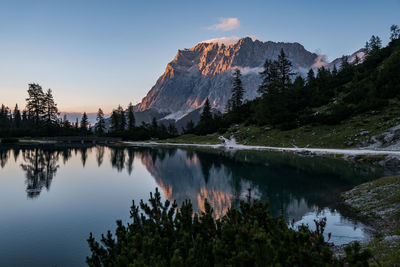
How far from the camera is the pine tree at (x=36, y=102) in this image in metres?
108

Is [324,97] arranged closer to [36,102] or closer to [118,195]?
[118,195]

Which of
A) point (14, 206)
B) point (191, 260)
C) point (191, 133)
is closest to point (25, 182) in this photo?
point (14, 206)

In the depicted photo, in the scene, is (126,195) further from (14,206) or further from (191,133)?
(191,133)

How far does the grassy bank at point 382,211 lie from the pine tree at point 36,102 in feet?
402

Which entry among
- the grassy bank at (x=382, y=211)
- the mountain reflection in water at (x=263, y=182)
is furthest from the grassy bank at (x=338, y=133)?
the grassy bank at (x=382, y=211)

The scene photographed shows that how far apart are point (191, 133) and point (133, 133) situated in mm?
28906

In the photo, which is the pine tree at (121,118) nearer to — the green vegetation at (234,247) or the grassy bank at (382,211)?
the grassy bank at (382,211)

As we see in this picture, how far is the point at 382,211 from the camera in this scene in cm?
1461

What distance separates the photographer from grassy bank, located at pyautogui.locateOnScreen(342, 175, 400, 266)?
8637mm

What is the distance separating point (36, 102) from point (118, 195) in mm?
110025

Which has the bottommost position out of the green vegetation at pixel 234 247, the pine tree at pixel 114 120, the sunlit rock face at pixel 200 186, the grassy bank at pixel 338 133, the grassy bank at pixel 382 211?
the sunlit rock face at pixel 200 186

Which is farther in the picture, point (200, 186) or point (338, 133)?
point (338, 133)

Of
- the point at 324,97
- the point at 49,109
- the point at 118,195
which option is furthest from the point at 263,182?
the point at 49,109

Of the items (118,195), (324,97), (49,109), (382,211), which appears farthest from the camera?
(49,109)
